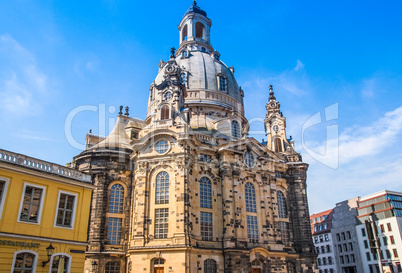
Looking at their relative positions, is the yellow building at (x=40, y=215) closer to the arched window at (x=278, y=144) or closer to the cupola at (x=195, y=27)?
the arched window at (x=278, y=144)

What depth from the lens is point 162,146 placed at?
127 feet

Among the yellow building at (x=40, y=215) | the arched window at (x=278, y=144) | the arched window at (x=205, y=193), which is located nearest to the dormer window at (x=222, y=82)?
the arched window at (x=278, y=144)

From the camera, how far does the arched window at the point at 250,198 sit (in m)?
40.4

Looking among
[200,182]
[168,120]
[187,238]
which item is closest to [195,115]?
[168,120]

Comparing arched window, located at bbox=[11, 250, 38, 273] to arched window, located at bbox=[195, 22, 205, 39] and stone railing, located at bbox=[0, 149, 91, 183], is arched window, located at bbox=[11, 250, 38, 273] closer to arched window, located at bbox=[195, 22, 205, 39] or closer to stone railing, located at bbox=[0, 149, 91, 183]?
stone railing, located at bbox=[0, 149, 91, 183]

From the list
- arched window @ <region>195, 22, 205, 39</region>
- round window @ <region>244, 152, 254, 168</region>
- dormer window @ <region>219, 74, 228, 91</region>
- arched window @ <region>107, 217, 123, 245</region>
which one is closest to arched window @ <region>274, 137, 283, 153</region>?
round window @ <region>244, 152, 254, 168</region>

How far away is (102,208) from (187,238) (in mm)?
11742

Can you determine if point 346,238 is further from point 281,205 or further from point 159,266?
point 159,266

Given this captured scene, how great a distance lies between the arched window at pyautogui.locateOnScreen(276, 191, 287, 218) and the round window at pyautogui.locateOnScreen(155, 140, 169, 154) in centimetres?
1738

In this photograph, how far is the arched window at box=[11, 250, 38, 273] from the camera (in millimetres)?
19141

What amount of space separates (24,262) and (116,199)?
21253 mm

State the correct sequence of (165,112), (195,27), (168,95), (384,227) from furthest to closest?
(195,27), (384,227), (168,95), (165,112)

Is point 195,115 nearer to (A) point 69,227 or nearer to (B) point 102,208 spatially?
(B) point 102,208

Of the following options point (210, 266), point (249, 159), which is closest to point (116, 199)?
point (210, 266)
